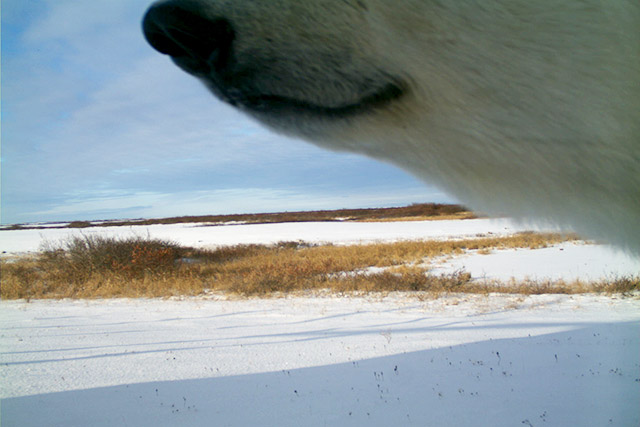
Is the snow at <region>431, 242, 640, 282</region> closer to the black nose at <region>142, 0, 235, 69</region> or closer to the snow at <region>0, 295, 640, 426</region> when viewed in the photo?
the snow at <region>0, 295, 640, 426</region>

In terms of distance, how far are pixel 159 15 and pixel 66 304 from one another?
9.49 metres

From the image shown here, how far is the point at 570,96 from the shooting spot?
0.59m

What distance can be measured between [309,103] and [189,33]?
212 mm

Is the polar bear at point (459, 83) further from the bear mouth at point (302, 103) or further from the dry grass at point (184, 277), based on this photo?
the dry grass at point (184, 277)

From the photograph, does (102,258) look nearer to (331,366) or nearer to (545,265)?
(331,366)

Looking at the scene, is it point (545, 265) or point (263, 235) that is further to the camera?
point (263, 235)

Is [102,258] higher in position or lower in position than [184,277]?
higher

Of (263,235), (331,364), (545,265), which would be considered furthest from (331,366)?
(263,235)

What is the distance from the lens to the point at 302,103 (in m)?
0.69

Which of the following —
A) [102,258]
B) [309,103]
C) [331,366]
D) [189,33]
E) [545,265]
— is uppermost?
[189,33]

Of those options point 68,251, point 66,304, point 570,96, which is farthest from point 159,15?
point 68,251

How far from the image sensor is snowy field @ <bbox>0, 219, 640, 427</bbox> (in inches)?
138

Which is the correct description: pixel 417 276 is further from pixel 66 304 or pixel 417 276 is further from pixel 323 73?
pixel 323 73

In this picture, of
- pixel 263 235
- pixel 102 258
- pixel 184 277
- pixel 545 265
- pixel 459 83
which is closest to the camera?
pixel 459 83
